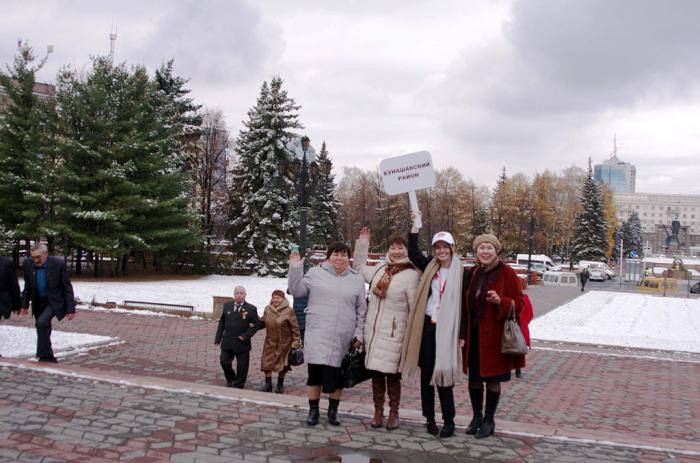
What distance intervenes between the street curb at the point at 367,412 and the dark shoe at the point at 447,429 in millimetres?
430

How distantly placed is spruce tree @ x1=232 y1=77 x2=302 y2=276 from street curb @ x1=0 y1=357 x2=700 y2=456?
93.5 ft

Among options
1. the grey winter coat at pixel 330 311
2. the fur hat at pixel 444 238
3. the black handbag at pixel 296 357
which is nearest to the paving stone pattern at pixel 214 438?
the grey winter coat at pixel 330 311

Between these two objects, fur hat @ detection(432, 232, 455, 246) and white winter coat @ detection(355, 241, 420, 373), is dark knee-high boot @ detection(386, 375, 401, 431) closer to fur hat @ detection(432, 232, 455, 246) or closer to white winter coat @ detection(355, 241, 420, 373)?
white winter coat @ detection(355, 241, 420, 373)

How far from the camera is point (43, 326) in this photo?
8469 millimetres

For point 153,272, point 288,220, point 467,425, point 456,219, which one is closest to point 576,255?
point 456,219

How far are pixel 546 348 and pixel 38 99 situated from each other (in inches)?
1103

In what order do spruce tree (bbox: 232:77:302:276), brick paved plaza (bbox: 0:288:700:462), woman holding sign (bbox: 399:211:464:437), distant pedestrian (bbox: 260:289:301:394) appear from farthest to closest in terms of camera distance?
spruce tree (bbox: 232:77:302:276), distant pedestrian (bbox: 260:289:301:394), woman holding sign (bbox: 399:211:464:437), brick paved plaza (bbox: 0:288:700:462)

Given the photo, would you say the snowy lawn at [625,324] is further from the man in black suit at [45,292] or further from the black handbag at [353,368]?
the man in black suit at [45,292]

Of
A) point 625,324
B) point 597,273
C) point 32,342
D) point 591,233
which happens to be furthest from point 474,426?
point 591,233

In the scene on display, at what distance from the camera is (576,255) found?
7162 cm

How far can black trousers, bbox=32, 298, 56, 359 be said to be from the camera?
846 cm

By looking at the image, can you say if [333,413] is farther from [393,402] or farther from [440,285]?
[440,285]

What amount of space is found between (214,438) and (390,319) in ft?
5.76

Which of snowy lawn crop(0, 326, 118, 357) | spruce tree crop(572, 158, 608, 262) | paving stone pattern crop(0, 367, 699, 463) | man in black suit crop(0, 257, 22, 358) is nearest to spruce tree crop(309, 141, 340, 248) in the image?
spruce tree crop(572, 158, 608, 262)
